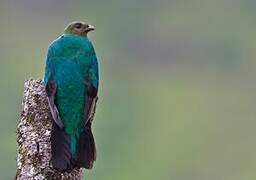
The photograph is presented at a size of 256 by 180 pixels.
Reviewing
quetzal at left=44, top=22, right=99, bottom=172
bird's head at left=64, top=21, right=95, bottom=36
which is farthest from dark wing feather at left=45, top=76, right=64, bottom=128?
bird's head at left=64, top=21, right=95, bottom=36

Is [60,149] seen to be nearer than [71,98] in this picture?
Yes

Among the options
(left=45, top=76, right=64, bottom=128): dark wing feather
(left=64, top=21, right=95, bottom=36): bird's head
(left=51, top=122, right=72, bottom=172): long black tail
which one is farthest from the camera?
(left=64, top=21, right=95, bottom=36): bird's head

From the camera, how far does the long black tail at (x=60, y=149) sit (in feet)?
29.6

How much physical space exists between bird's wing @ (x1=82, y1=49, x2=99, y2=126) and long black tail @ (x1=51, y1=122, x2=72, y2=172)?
311 millimetres

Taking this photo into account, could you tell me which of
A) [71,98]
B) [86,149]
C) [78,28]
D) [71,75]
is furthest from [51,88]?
[78,28]

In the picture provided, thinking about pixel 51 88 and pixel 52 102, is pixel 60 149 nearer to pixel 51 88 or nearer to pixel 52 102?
pixel 52 102

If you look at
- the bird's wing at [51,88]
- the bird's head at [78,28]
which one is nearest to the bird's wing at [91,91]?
the bird's wing at [51,88]

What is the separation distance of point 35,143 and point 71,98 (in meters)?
1.56

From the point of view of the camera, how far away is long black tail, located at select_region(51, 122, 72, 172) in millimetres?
9008

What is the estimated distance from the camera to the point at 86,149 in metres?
9.95

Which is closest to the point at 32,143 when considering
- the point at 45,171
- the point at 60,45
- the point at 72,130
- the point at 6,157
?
the point at 45,171

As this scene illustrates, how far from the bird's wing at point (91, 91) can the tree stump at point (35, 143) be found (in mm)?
798

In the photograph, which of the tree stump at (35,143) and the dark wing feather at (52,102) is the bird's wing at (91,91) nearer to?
the dark wing feather at (52,102)

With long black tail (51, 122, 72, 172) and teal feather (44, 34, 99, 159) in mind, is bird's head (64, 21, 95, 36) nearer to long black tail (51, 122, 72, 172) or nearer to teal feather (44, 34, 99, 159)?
teal feather (44, 34, 99, 159)
